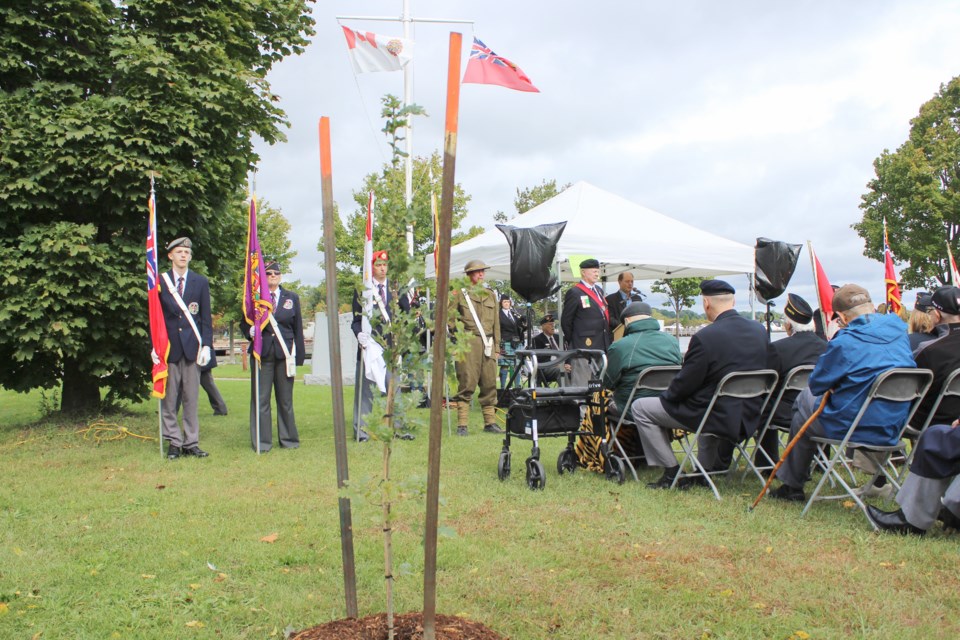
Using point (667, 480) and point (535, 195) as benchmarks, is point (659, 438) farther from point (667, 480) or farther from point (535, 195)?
point (535, 195)

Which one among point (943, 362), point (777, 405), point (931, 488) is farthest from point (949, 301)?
point (931, 488)

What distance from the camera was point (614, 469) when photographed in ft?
20.3

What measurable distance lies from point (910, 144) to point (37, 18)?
29732 millimetres

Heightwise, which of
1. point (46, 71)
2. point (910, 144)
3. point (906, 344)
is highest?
point (910, 144)

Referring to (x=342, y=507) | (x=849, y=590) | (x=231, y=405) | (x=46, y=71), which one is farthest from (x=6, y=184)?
(x=849, y=590)

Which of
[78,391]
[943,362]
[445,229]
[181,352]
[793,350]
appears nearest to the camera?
[445,229]

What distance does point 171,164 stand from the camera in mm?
8625

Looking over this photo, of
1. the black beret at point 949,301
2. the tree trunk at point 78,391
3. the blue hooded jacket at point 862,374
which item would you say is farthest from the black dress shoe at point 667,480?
the tree trunk at point 78,391

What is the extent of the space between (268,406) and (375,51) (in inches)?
363

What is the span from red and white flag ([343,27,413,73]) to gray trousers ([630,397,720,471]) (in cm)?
1075

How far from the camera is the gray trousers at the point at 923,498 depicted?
14.3ft

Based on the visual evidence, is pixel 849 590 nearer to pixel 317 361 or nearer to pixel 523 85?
pixel 523 85

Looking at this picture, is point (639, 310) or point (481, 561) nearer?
point (481, 561)

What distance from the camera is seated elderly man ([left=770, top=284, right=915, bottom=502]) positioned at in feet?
15.7
